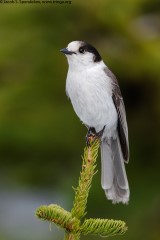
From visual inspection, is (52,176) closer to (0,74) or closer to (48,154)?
(48,154)

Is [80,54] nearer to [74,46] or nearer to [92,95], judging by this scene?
[74,46]

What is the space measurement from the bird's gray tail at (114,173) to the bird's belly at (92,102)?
0.88 ft

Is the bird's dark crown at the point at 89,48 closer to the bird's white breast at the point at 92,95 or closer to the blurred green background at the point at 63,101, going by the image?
the bird's white breast at the point at 92,95

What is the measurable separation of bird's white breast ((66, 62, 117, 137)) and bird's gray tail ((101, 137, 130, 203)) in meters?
0.24

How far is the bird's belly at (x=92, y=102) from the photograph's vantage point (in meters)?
4.09

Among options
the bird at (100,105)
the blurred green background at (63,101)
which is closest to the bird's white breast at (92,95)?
the bird at (100,105)

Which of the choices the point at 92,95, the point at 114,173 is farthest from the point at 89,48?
the point at 114,173

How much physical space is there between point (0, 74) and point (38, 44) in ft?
2.32

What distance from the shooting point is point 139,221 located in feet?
17.5

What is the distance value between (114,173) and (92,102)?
1.70ft

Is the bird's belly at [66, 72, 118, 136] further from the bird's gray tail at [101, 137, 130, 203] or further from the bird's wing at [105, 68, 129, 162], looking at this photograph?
the bird's gray tail at [101, 137, 130, 203]

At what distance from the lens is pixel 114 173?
429 centimetres

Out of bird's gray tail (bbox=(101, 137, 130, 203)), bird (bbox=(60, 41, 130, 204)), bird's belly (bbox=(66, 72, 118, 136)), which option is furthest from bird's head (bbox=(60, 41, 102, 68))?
bird's gray tail (bbox=(101, 137, 130, 203))

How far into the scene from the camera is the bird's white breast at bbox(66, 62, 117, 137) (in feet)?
13.4
